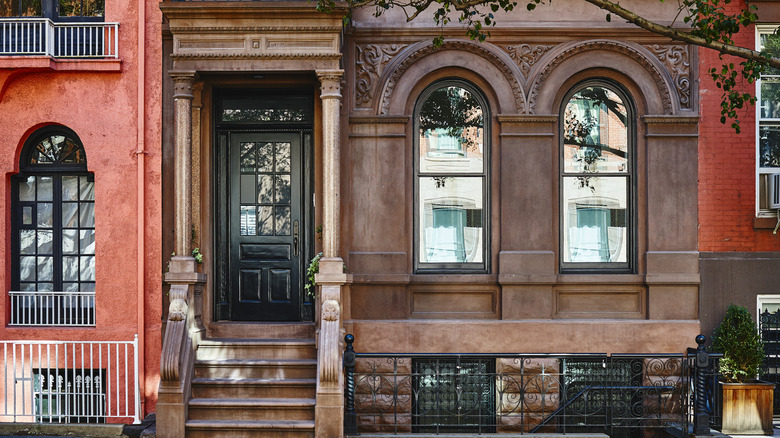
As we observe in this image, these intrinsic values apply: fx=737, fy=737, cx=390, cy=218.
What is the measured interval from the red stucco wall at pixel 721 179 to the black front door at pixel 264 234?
5.65 metres

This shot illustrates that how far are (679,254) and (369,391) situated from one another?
183 inches

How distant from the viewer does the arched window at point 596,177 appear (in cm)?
1046

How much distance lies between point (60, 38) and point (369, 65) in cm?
432

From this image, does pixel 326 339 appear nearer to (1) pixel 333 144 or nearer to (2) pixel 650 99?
(1) pixel 333 144

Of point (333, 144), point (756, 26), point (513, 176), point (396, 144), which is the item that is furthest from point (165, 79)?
point (756, 26)

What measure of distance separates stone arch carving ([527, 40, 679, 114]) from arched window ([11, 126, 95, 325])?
21.2 feet

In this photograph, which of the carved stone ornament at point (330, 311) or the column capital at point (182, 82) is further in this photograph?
the column capital at point (182, 82)

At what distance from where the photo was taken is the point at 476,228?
1049 cm

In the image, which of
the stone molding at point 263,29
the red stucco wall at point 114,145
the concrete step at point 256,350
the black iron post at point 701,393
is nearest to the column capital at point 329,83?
the stone molding at point 263,29

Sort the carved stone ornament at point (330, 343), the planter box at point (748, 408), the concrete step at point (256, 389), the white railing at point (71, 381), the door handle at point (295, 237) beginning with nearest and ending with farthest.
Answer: the carved stone ornament at point (330, 343), the concrete step at point (256, 389), the planter box at point (748, 408), the white railing at point (71, 381), the door handle at point (295, 237)

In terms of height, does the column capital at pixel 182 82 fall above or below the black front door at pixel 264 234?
above

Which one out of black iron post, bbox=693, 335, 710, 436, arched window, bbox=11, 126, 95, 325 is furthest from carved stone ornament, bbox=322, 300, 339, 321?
black iron post, bbox=693, 335, 710, 436

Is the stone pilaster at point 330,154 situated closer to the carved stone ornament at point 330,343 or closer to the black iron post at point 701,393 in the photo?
the carved stone ornament at point 330,343

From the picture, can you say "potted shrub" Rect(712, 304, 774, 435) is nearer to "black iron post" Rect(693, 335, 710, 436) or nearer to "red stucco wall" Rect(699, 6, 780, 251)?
"black iron post" Rect(693, 335, 710, 436)
